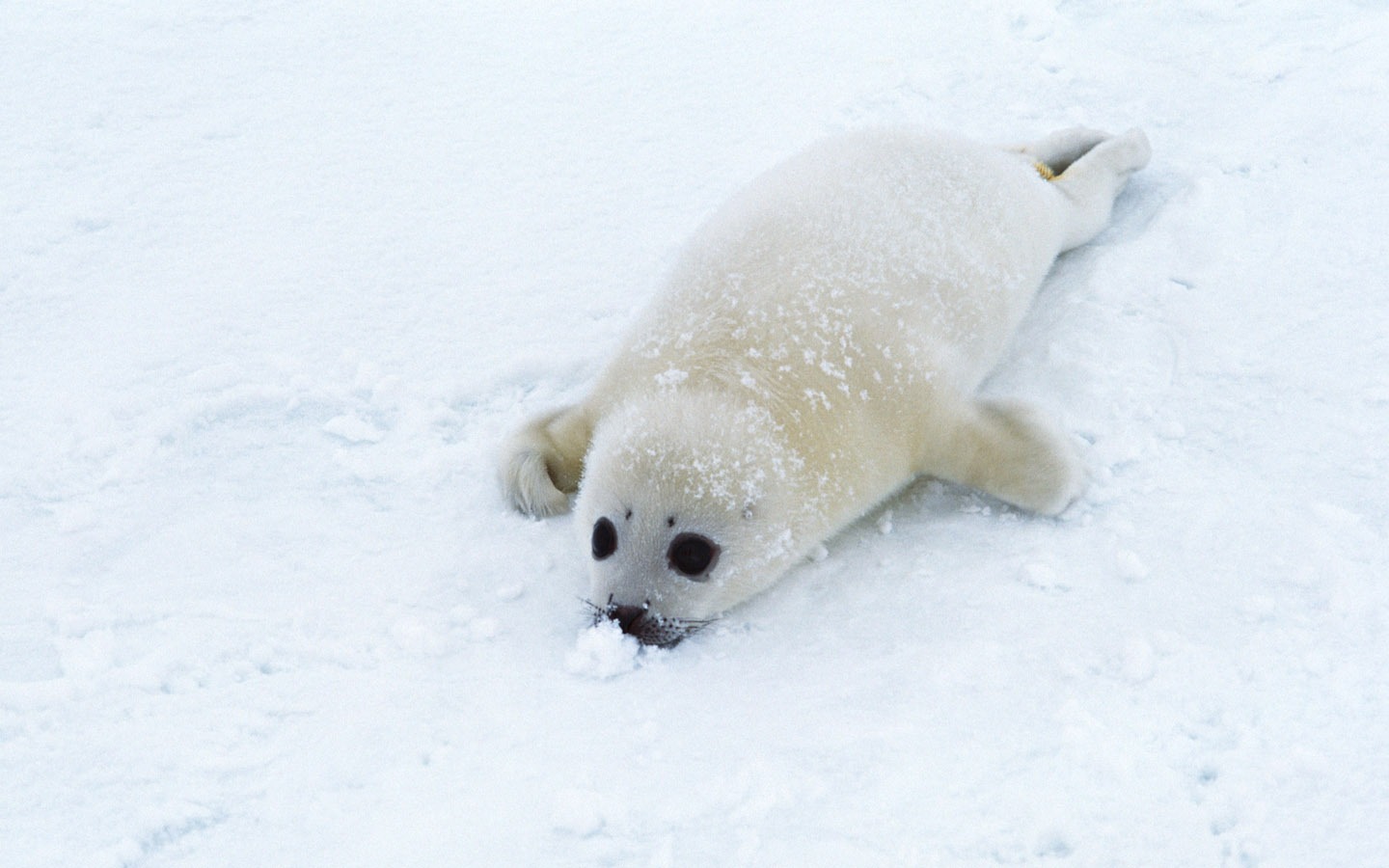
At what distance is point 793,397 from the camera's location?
240cm

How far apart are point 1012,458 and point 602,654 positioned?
1072mm

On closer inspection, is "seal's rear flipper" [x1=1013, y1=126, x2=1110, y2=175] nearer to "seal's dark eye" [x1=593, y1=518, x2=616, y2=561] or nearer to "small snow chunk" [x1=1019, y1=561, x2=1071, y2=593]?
"small snow chunk" [x1=1019, y1=561, x2=1071, y2=593]

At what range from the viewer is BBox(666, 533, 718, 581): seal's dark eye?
7.21 feet

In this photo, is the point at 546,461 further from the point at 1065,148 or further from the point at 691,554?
the point at 1065,148

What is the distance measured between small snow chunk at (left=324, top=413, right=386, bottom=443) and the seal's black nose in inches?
39.2

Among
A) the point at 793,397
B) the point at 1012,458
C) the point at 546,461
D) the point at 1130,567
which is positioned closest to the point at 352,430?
the point at 546,461

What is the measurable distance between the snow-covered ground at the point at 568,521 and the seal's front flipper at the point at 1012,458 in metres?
0.06

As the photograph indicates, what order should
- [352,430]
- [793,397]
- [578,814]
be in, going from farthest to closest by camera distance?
[352,430] < [793,397] < [578,814]

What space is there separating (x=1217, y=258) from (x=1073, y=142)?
1.01 m

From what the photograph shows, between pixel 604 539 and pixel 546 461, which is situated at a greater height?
pixel 604 539

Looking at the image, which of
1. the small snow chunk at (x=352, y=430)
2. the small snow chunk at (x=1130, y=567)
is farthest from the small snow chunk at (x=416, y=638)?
the small snow chunk at (x=1130, y=567)

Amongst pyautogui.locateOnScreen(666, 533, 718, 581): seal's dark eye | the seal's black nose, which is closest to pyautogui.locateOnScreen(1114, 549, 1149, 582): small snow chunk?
pyautogui.locateOnScreen(666, 533, 718, 581): seal's dark eye

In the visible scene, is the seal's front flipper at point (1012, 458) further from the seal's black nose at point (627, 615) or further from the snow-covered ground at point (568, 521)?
the seal's black nose at point (627, 615)

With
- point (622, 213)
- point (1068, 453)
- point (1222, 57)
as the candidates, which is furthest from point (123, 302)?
point (1222, 57)
